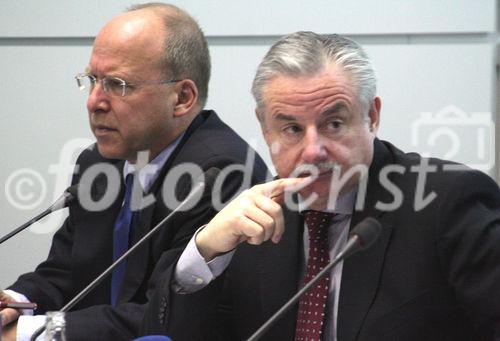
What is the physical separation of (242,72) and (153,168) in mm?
1073

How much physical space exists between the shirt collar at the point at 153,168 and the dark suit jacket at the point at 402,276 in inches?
23.3

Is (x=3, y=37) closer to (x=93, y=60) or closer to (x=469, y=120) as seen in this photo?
(x=93, y=60)

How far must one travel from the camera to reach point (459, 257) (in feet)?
5.75

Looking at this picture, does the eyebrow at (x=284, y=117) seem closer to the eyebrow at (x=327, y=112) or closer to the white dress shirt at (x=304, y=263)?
the eyebrow at (x=327, y=112)

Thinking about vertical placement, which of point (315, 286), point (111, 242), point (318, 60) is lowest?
point (111, 242)

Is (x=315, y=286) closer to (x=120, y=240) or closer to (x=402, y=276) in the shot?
(x=402, y=276)

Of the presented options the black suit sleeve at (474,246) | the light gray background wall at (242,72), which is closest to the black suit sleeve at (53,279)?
the light gray background wall at (242,72)

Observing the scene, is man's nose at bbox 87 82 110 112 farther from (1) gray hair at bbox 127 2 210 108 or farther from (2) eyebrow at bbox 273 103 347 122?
(2) eyebrow at bbox 273 103 347 122

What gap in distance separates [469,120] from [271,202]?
1.75 meters

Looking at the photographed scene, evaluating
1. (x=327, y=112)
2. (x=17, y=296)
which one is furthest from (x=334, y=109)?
(x=17, y=296)

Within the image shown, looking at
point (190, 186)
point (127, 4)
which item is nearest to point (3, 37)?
point (127, 4)

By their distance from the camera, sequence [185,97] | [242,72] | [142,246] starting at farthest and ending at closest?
[242,72], [185,97], [142,246]

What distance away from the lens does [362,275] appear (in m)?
1.87

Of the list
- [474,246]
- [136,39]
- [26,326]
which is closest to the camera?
[474,246]
